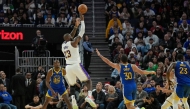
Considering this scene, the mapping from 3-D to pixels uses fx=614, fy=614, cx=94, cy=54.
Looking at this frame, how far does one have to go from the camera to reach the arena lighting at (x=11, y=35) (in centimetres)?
2758

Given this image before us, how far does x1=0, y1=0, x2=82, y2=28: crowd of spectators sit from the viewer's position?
28317mm

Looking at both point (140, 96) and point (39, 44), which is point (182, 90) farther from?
point (39, 44)

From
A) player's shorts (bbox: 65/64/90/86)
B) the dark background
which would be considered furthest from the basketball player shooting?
the dark background

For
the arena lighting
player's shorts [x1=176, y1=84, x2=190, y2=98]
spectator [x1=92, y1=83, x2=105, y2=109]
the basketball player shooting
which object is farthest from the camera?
the arena lighting

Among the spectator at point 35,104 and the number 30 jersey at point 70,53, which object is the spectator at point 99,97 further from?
the number 30 jersey at point 70,53

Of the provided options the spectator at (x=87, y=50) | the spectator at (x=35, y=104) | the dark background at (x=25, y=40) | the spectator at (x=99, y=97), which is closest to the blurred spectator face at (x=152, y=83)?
the spectator at (x=99, y=97)

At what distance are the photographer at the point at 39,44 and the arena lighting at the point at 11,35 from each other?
1.32 meters

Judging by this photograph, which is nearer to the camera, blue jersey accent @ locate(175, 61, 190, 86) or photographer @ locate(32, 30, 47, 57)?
blue jersey accent @ locate(175, 61, 190, 86)

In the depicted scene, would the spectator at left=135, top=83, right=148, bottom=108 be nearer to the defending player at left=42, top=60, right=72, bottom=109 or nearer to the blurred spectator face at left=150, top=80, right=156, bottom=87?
the blurred spectator face at left=150, top=80, right=156, bottom=87

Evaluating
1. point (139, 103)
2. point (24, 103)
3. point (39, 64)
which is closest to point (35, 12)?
point (39, 64)

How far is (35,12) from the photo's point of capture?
95.7 ft

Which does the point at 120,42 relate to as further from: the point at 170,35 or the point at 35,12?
the point at 35,12

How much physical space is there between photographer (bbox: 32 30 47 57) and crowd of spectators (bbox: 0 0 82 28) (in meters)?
1.56

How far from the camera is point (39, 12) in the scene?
2889 cm
